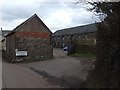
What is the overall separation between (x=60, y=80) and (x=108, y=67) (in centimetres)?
679

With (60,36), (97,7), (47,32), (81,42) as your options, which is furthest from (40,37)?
(60,36)

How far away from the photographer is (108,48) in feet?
40.7

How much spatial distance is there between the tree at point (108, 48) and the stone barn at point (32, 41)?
24.2m

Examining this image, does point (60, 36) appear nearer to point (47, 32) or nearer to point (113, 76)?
point (47, 32)

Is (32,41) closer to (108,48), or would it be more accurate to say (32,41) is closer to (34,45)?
(34,45)

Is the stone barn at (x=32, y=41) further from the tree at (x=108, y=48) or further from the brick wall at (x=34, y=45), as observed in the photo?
the tree at (x=108, y=48)

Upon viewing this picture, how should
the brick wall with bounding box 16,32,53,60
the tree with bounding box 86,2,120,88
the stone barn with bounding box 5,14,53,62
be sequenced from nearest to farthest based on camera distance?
the tree with bounding box 86,2,120,88, the stone barn with bounding box 5,14,53,62, the brick wall with bounding box 16,32,53,60

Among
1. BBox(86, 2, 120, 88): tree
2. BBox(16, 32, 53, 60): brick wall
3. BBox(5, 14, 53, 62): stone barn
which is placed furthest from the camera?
BBox(16, 32, 53, 60): brick wall

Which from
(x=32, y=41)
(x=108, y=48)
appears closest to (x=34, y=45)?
(x=32, y=41)

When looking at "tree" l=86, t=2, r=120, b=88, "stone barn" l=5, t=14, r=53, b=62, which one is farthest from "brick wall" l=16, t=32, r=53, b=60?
"tree" l=86, t=2, r=120, b=88

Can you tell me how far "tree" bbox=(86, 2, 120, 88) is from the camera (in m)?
11.9

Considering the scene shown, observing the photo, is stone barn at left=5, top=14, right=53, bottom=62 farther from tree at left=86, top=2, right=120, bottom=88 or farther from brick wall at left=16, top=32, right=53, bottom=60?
tree at left=86, top=2, right=120, bottom=88

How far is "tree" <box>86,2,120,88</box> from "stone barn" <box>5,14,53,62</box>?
79.4 feet

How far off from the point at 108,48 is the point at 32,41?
2630 cm
